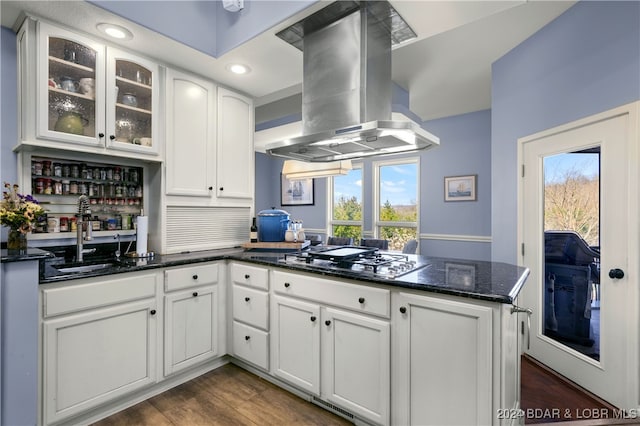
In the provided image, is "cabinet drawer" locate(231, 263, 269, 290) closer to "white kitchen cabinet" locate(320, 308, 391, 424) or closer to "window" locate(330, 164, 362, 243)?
"white kitchen cabinet" locate(320, 308, 391, 424)

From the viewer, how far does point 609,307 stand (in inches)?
82.3

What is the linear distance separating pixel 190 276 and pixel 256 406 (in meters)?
0.99

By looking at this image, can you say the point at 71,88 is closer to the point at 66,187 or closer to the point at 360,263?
the point at 66,187

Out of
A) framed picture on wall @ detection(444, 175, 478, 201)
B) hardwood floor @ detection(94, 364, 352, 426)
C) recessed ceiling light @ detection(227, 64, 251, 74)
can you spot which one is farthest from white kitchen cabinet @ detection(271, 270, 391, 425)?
framed picture on wall @ detection(444, 175, 478, 201)

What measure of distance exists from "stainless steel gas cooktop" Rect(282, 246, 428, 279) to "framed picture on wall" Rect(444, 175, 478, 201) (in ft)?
8.95

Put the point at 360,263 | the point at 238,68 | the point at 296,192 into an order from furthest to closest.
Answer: the point at 296,192
the point at 238,68
the point at 360,263

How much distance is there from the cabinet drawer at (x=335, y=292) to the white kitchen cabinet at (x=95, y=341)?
2.90 feet

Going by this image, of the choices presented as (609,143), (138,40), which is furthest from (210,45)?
(609,143)

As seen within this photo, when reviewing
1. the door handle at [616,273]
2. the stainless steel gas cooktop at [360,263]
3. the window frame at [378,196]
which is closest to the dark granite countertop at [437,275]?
the stainless steel gas cooktop at [360,263]

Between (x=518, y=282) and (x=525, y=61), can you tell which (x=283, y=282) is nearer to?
(x=518, y=282)

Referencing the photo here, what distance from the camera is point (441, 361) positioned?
151cm

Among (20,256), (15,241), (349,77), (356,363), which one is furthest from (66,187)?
(356,363)

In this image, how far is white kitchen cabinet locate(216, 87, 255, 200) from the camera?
294 centimetres

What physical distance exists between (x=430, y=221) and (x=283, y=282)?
3.43 metres
